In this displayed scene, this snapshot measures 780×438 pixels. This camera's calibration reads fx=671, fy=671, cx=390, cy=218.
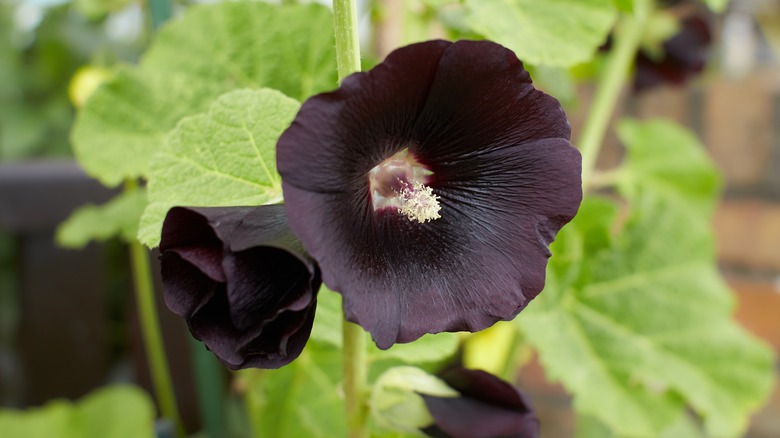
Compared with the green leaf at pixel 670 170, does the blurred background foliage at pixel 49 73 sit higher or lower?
lower

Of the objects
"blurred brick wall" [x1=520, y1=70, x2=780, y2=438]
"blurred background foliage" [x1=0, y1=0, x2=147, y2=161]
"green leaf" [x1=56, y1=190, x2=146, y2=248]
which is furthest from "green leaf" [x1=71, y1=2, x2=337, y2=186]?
"blurred background foliage" [x1=0, y1=0, x2=147, y2=161]

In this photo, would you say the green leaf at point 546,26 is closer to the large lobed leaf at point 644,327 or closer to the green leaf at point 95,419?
the large lobed leaf at point 644,327

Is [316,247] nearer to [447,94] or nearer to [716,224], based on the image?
[447,94]

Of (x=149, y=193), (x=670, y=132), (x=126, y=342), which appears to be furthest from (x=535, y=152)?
(x=126, y=342)

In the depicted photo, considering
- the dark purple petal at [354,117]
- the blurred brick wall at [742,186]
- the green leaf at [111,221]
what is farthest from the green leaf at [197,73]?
the blurred brick wall at [742,186]

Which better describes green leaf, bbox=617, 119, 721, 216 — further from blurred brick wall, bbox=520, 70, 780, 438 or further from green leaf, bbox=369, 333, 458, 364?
green leaf, bbox=369, 333, 458, 364
